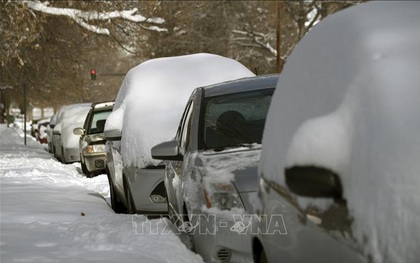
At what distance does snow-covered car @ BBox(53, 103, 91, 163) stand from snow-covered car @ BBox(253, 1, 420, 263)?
20449 mm

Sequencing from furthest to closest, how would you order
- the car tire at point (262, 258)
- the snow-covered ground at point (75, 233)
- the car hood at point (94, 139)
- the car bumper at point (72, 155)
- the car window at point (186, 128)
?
the car bumper at point (72, 155) < the car hood at point (94, 139) < the car window at point (186, 128) < the snow-covered ground at point (75, 233) < the car tire at point (262, 258)

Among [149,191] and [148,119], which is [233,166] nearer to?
[149,191]

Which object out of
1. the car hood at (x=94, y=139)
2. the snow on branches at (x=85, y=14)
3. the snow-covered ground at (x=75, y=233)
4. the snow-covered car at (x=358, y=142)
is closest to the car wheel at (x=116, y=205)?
the snow-covered ground at (x=75, y=233)

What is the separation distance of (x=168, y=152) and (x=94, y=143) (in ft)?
35.6

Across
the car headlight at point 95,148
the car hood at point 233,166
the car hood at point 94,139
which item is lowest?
the car headlight at point 95,148

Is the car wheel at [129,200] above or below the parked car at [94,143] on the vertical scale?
above

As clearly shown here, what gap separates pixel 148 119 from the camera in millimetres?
10719

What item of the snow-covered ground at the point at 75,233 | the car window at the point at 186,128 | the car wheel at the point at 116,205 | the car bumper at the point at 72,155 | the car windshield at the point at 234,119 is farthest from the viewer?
the car bumper at the point at 72,155

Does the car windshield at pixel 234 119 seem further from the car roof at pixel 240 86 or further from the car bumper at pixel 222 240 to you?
the car bumper at pixel 222 240

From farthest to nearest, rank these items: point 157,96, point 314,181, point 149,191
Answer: point 157,96
point 149,191
point 314,181

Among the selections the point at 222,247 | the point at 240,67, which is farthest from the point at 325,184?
the point at 240,67

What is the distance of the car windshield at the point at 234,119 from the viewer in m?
7.93

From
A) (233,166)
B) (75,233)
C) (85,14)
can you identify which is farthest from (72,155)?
(233,166)

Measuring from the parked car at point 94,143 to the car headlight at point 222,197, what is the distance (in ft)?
36.1
